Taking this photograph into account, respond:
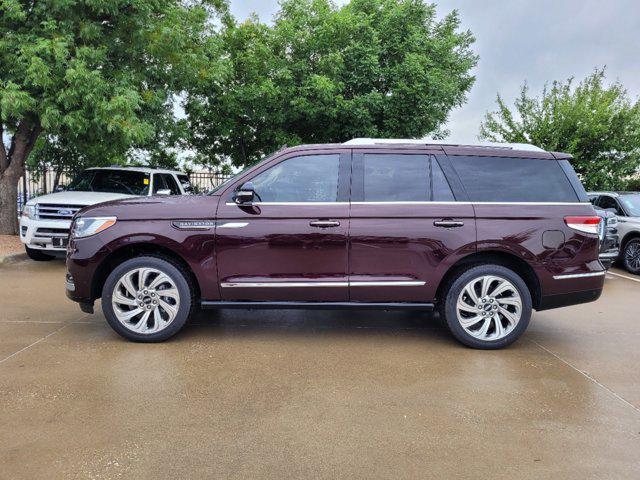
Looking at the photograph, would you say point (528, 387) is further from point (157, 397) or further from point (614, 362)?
point (157, 397)

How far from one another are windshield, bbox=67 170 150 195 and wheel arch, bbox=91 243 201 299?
558 cm

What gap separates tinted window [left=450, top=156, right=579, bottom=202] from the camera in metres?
5.20

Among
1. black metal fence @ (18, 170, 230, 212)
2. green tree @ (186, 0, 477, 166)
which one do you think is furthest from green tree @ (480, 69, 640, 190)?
black metal fence @ (18, 170, 230, 212)

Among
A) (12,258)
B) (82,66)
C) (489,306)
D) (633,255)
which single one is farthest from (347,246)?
(633,255)

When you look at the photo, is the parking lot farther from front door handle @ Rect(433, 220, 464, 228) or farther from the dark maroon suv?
front door handle @ Rect(433, 220, 464, 228)

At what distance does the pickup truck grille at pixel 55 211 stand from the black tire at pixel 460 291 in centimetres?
692

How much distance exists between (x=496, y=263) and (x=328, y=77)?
1191 centimetres

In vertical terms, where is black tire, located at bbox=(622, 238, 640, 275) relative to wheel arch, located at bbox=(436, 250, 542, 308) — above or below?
below

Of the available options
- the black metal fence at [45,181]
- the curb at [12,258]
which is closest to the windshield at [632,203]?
the black metal fence at [45,181]

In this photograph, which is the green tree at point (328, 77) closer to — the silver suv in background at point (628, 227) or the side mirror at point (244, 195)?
the silver suv in background at point (628, 227)

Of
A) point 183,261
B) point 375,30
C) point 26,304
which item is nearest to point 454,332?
point 183,261

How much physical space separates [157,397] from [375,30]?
15264 millimetres

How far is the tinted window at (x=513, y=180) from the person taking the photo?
5.20m

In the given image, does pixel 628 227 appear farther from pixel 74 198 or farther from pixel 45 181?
pixel 45 181
